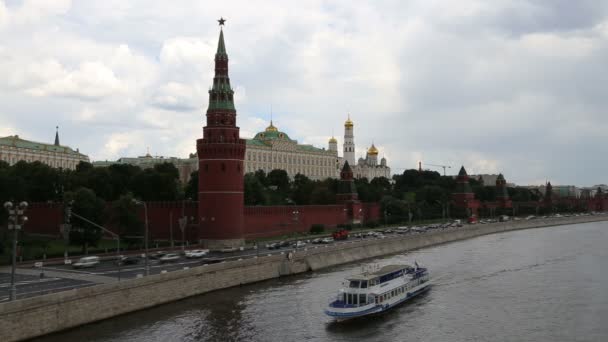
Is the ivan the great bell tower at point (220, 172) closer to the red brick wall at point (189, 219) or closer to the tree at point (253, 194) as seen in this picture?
the red brick wall at point (189, 219)

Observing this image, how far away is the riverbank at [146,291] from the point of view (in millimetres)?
31756

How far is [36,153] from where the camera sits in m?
152

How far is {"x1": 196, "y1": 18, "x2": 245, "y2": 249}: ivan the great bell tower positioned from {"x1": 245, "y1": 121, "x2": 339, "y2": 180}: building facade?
93.9 meters

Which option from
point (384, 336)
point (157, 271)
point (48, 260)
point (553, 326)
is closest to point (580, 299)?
point (553, 326)

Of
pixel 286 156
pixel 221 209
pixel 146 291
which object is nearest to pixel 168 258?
pixel 146 291

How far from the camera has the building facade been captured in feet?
550

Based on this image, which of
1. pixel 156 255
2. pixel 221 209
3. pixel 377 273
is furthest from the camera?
pixel 221 209

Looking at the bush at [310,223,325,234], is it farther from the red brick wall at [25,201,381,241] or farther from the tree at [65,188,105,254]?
the tree at [65,188,105,254]

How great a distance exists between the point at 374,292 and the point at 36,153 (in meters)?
132

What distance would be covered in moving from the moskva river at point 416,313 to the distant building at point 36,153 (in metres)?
99.6

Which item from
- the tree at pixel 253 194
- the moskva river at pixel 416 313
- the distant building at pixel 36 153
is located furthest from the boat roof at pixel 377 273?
the distant building at pixel 36 153

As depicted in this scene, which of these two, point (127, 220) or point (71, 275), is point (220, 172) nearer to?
point (127, 220)

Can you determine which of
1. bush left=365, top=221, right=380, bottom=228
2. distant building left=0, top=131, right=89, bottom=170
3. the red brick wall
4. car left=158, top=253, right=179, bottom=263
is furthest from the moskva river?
distant building left=0, top=131, right=89, bottom=170

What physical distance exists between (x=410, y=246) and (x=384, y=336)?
47.0 metres
